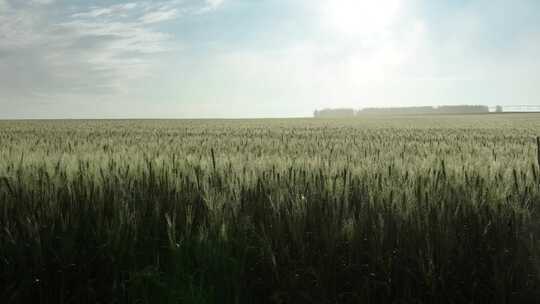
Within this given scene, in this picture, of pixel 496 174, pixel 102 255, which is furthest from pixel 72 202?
pixel 496 174

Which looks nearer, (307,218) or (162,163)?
(307,218)

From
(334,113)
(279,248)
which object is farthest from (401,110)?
(279,248)

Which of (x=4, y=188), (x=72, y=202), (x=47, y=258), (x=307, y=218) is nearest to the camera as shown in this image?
(x=47, y=258)

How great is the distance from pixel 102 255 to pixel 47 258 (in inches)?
9.9

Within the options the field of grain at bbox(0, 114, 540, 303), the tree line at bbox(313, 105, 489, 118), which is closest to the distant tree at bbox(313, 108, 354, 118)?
the tree line at bbox(313, 105, 489, 118)

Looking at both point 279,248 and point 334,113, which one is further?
point 334,113

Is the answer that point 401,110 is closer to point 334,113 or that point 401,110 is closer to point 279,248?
point 334,113

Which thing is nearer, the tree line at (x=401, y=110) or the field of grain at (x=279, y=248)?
the field of grain at (x=279, y=248)

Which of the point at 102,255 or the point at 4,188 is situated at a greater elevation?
the point at 4,188

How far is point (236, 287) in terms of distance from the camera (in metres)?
2.01

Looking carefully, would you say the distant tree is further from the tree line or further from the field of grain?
the field of grain

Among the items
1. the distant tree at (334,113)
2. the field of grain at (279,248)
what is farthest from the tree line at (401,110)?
the field of grain at (279,248)

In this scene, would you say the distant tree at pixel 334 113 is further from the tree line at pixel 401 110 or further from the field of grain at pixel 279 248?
the field of grain at pixel 279 248

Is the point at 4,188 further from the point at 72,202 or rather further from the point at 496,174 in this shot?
the point at 496,174
